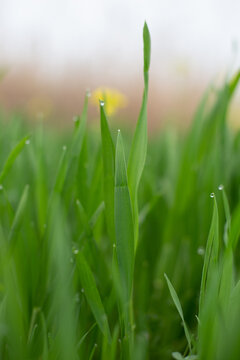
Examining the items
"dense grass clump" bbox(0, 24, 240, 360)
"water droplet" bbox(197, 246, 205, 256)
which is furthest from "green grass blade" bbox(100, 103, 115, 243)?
"water droplet" bbox(197, 246, 205, 256)

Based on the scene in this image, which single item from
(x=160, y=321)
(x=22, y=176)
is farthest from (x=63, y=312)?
(x=22, y=176)

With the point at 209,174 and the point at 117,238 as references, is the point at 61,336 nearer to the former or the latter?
the point at 117,238

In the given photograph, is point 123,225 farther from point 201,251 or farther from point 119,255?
point 201,251

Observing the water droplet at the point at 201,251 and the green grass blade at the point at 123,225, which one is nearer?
the green grass blade at the point at 123,225

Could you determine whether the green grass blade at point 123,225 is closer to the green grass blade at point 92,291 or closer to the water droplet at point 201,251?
the green grass blade at point 92,291

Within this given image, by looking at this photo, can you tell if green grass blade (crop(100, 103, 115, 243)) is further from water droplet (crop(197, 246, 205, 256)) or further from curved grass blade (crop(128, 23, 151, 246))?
water droplet (crop(197, 246, 205, 256))

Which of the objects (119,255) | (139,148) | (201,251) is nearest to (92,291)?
(119,255)

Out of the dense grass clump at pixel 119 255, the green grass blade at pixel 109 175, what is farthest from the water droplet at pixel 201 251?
the green grass blade at pixel 109 175

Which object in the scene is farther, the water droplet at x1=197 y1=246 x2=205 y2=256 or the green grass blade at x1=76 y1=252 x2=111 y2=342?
the water droplet at x1=197 y1=246 x2=205 y2=256
